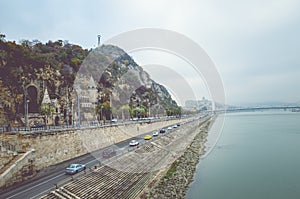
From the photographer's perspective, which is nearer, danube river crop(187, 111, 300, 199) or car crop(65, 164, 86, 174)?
car crop(65, 164, 86, 174)

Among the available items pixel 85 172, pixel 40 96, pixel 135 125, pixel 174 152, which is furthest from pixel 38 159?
pixel 135 125

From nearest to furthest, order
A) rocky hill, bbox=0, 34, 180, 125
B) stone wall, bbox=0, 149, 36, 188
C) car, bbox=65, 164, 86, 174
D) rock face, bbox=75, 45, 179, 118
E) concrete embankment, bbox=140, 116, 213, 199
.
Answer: stone wall, bbox=0, 149, 36, 188 → car, bbox=65, 164, 86, 174 → concrete embankment, bbox=140, 116, 213, 199 → rocky hill, bbox=0, 34, 180, 125 → rock face, bbox=75, 45, 179, 118

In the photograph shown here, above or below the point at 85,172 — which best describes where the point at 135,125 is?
above

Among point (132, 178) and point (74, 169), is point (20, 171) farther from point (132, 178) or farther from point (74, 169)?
point (132, 178)

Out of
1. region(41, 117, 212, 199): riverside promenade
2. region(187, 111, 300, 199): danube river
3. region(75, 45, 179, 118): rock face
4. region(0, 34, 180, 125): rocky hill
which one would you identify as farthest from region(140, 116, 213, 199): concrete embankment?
region(75, 45, 179, 118): rock face

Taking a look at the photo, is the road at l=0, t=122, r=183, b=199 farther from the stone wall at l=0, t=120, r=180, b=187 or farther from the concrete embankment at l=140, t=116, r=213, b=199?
the concrete embankment at l=140, t=116, r=213, b=199

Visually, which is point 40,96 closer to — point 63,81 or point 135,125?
point 63,81

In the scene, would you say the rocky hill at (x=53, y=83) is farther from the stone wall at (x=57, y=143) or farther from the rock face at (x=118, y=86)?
the stone wall at (x=57, y=143)

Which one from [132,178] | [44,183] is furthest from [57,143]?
[132,178]

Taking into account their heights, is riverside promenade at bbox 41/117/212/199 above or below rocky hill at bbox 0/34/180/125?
below
